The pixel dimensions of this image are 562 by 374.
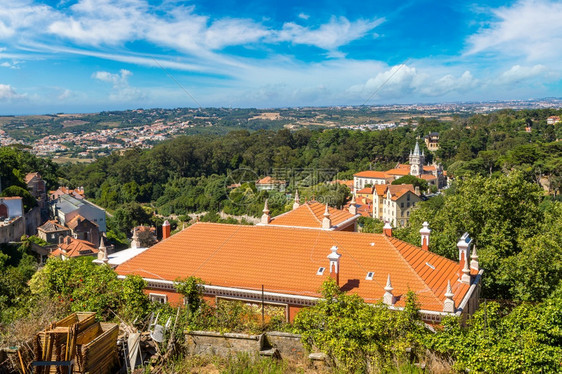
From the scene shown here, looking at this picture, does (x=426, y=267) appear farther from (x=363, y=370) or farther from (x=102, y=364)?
(x=102, y=364)

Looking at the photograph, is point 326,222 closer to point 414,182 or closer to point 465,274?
point 465,274

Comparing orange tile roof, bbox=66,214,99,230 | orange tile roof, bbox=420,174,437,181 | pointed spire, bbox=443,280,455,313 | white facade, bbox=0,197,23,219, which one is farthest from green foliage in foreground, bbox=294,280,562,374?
orange tile roof, bbox=420,174,437,181

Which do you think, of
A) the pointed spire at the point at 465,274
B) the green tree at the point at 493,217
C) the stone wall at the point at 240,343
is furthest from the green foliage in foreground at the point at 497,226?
the stone wall at the point at 240,343

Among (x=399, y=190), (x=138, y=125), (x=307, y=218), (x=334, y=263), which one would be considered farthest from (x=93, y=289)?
(x=138, y=125)

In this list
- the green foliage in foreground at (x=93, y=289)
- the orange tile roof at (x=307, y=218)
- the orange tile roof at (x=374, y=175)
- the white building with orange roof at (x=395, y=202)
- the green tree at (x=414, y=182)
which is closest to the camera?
the green foliage in foreground at (x=93, y=289)

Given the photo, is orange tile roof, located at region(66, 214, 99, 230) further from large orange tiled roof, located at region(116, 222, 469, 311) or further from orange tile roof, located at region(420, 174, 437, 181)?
orange tile roof, located at region(420, 174, 437, 181)

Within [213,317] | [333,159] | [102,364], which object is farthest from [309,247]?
[333,159]

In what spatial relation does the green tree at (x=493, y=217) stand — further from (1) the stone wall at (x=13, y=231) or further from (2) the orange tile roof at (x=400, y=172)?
(2) the orange tile roof at (x=400, y=172)
